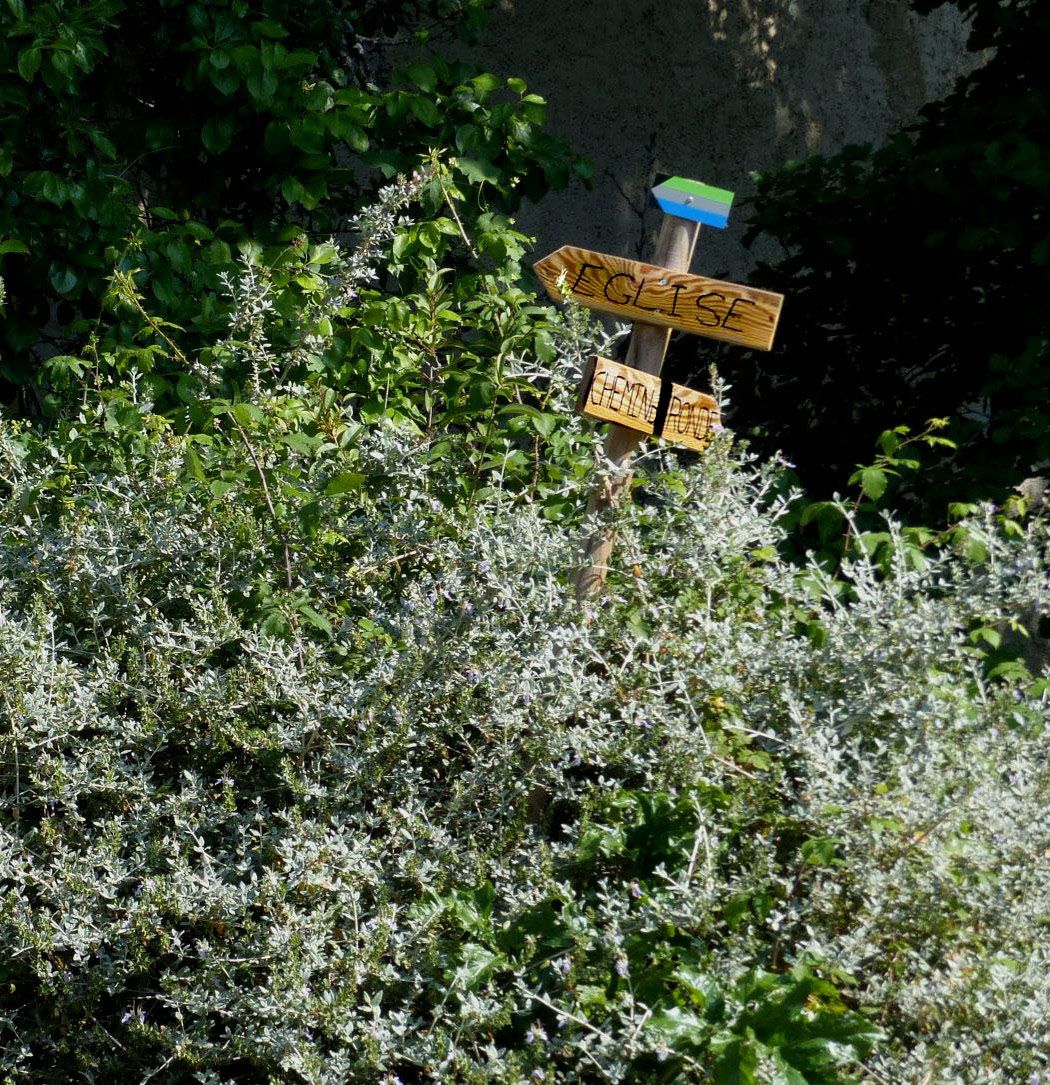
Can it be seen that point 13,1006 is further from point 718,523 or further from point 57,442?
point 718,523

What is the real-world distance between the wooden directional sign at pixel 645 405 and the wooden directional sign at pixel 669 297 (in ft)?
0.36

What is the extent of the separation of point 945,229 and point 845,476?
0.80 metres

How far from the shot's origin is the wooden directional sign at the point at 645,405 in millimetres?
2369

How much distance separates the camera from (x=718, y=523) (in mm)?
2350

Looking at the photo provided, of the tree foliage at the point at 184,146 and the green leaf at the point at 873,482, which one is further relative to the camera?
the tree foliage at the point at 184,146

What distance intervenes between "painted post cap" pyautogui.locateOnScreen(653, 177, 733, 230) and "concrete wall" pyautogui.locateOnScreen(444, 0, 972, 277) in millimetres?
2972

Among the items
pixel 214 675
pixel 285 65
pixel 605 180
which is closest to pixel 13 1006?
pixel 214 675

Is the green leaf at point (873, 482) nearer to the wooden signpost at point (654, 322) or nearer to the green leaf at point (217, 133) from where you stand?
the wooden signpost at point (654, 322)

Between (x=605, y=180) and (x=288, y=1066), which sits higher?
(x=605, y=180)

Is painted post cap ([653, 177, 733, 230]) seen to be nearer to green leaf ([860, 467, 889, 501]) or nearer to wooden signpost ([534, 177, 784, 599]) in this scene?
wooden signpost ([534, 177, 784, 599])

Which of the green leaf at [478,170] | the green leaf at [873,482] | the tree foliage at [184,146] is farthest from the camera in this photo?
the green leaf at [478,170]

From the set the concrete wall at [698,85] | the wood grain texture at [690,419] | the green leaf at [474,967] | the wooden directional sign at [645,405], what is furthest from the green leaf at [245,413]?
the concrete wall at [698,85]

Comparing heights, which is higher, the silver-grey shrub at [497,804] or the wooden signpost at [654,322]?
the wooden signpost at [654,322]

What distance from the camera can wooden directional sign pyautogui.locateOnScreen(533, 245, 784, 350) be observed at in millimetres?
2377
